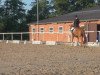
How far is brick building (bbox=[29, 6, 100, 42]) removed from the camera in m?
42.3

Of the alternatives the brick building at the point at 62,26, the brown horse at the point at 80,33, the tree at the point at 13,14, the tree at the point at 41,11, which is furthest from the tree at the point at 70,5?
the brown horse at the point at 80,33

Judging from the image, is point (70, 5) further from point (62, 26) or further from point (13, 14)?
point (62, 26)

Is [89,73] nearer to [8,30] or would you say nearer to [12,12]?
[8,30]

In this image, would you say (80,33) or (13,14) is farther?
(13,14)

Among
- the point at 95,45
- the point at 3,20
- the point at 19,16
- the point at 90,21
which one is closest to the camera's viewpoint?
the point at 95,45

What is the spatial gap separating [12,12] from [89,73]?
6468 centimetres

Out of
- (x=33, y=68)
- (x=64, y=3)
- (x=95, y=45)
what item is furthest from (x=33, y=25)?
(x=33, y=68)

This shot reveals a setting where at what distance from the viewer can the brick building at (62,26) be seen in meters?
42.3

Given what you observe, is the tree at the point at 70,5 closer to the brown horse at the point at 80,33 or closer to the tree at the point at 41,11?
the tree at the point at 41,11

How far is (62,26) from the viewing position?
48.7 m

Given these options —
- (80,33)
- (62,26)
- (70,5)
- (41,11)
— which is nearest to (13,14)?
(41,11)

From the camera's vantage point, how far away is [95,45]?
29922mm

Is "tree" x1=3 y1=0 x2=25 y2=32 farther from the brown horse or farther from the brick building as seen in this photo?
the brown horse

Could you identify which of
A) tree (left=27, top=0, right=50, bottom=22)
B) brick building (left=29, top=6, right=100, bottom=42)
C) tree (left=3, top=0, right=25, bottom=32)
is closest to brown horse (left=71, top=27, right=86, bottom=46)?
brick building (left=29, top=6, right=100, bottom=42)
